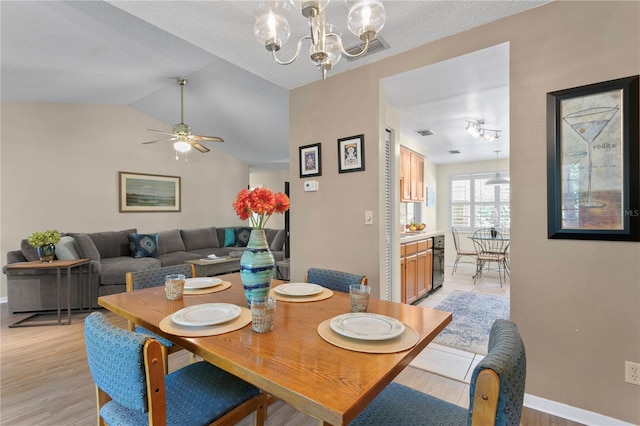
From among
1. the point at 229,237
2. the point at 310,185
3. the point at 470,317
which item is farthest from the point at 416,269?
the point at 229,237

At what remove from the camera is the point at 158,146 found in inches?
226

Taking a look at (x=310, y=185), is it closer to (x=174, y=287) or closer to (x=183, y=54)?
(x=174, y=287)

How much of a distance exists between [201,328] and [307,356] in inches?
17.9

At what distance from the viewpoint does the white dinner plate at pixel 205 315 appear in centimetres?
113

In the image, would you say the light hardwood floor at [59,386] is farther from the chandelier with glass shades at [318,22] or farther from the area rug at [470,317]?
the chandelier with glass shades at [318,22]

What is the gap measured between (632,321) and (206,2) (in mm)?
2896

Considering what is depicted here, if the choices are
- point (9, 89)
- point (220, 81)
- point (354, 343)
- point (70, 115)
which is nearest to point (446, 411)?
point (354, 343)

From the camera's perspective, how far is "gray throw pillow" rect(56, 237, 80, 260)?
359 cm

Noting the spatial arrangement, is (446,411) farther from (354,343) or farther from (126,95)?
(126,95)

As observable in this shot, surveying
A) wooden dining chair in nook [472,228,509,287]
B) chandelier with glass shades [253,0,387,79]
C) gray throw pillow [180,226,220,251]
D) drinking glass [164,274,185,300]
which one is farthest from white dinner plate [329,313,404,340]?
gray throw pillow [180,226,220,251]

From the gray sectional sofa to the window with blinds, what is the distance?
399 centimetres

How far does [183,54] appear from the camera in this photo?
3.36 meters

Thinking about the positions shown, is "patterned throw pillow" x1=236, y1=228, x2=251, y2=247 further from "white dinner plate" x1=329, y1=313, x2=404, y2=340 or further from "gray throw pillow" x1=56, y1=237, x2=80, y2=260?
"white dinner plate" x1=329, y1=313, x2=404, y2=340

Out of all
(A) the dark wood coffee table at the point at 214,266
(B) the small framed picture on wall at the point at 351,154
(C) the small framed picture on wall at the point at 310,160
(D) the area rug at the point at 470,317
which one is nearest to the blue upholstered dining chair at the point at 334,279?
(B) the small framed picture on wall at the point at 351,154
